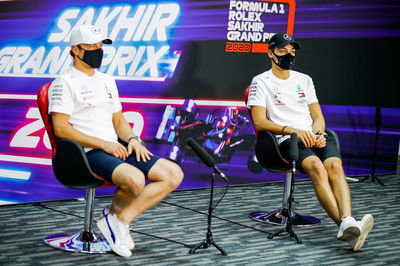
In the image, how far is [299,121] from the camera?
4.75m

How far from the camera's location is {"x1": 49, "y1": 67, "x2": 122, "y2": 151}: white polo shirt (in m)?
3.70

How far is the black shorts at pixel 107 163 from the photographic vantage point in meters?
3.69

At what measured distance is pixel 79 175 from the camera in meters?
3.67

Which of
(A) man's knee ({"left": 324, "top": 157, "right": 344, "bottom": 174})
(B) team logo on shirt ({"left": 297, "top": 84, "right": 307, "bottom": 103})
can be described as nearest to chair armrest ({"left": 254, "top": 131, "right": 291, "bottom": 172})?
(A) man's knee ({"left": 324, "top": 157, "right": 344, "bottom": 174})

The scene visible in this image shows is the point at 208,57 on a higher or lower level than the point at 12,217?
higher

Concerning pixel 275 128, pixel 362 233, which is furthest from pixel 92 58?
pixel 362 233

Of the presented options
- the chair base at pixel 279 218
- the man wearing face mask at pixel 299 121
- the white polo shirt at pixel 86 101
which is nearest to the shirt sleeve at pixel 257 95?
the man wearing face mask at pixel 299 121

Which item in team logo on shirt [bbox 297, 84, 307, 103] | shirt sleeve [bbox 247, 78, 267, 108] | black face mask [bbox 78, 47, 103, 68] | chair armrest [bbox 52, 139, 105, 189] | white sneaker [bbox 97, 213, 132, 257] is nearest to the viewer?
chair armrest [bbox 52, 139, 105, 189]

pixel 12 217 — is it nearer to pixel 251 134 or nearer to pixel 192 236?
pixel 192 236

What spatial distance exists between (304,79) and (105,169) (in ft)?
6.21

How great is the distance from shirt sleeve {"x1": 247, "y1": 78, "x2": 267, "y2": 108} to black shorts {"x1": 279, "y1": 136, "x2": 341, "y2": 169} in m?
0.33

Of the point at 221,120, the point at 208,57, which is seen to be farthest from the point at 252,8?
the point at 221,120

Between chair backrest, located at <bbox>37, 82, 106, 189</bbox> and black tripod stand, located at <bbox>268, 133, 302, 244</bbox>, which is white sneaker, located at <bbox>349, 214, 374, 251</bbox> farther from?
chair backrest, located at <bbox>37, 82, 106, 189</bbox>

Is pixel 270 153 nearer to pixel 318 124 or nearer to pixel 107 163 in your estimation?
pixel 318 124
